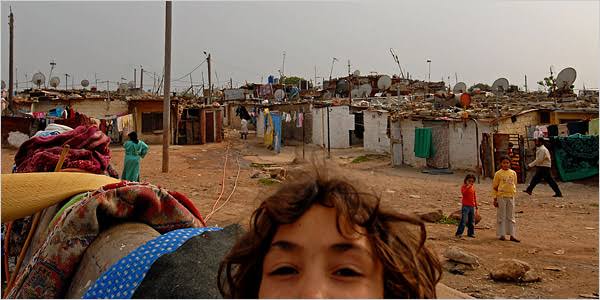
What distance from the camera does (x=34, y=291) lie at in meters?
1.92

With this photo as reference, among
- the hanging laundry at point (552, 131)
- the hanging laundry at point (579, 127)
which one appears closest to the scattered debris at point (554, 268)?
the hanging laundry at point (552, 131)

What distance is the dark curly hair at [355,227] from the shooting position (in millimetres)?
1222

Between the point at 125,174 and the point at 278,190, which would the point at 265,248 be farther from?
the point at 125,174

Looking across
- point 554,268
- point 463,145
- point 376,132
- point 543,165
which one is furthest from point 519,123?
point 554,268

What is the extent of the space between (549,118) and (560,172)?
415 centimetres

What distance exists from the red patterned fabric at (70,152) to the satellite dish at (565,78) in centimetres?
1980

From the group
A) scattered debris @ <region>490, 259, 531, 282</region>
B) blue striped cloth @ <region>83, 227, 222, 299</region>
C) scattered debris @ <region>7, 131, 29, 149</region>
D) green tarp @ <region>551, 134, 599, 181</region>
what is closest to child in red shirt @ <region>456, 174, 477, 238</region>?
scattered debris @ <region>490, 259, 531, 282</region>

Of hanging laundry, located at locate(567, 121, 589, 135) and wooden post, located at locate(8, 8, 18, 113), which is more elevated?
wooden post, located at locate(8, 8, 18, 113)

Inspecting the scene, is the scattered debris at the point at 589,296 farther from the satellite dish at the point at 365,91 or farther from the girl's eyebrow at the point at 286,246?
the satellite dish at the point at 365,91

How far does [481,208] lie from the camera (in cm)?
1080

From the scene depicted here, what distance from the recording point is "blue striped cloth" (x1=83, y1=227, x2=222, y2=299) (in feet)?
5.28

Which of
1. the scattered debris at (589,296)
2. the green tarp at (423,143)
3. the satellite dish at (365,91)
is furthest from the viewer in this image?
the satellite dish at (365,91)

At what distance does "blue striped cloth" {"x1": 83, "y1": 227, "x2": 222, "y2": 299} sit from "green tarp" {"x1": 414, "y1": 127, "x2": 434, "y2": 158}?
50.9 ft

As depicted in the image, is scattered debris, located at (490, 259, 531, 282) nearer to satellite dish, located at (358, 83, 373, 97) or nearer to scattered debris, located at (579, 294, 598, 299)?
scattered debris, located at (579, 294, 598, 299)
